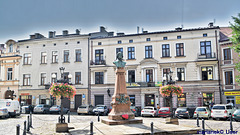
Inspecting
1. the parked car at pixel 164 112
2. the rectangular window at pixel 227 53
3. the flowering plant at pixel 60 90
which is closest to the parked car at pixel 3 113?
the flowering plant at pixel 60 90

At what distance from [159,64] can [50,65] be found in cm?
1720

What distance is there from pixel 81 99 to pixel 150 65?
11524 mm

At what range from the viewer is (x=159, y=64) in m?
32.6

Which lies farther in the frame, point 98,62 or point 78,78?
point 78,78

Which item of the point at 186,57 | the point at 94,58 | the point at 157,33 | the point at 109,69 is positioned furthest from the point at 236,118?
the point at 94,58

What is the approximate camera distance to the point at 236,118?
20.6 metres

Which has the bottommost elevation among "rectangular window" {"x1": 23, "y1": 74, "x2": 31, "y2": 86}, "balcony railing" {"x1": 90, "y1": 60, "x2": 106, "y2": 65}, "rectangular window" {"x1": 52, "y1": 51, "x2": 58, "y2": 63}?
"rectangular window" {"x1": 23, "y1": 74, "x2": 31, "y2": 86}

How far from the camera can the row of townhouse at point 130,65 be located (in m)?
30.3

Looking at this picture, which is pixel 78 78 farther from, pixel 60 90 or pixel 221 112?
pixel 221 112

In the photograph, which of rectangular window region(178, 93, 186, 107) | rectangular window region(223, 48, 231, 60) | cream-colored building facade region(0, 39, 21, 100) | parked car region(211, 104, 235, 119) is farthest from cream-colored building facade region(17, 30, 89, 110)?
rectangular window region(223, 48, 231, 60)

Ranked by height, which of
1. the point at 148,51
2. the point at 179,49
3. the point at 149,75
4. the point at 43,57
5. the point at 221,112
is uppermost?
the point at 179,49

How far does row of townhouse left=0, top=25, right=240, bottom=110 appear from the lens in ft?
99.5

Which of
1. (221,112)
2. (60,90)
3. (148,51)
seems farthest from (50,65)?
(221,112)

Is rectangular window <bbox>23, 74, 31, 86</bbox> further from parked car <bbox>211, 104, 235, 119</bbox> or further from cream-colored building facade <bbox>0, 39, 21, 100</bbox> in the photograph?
parked car <bbox>211, 104, 235, 119</bbox>
